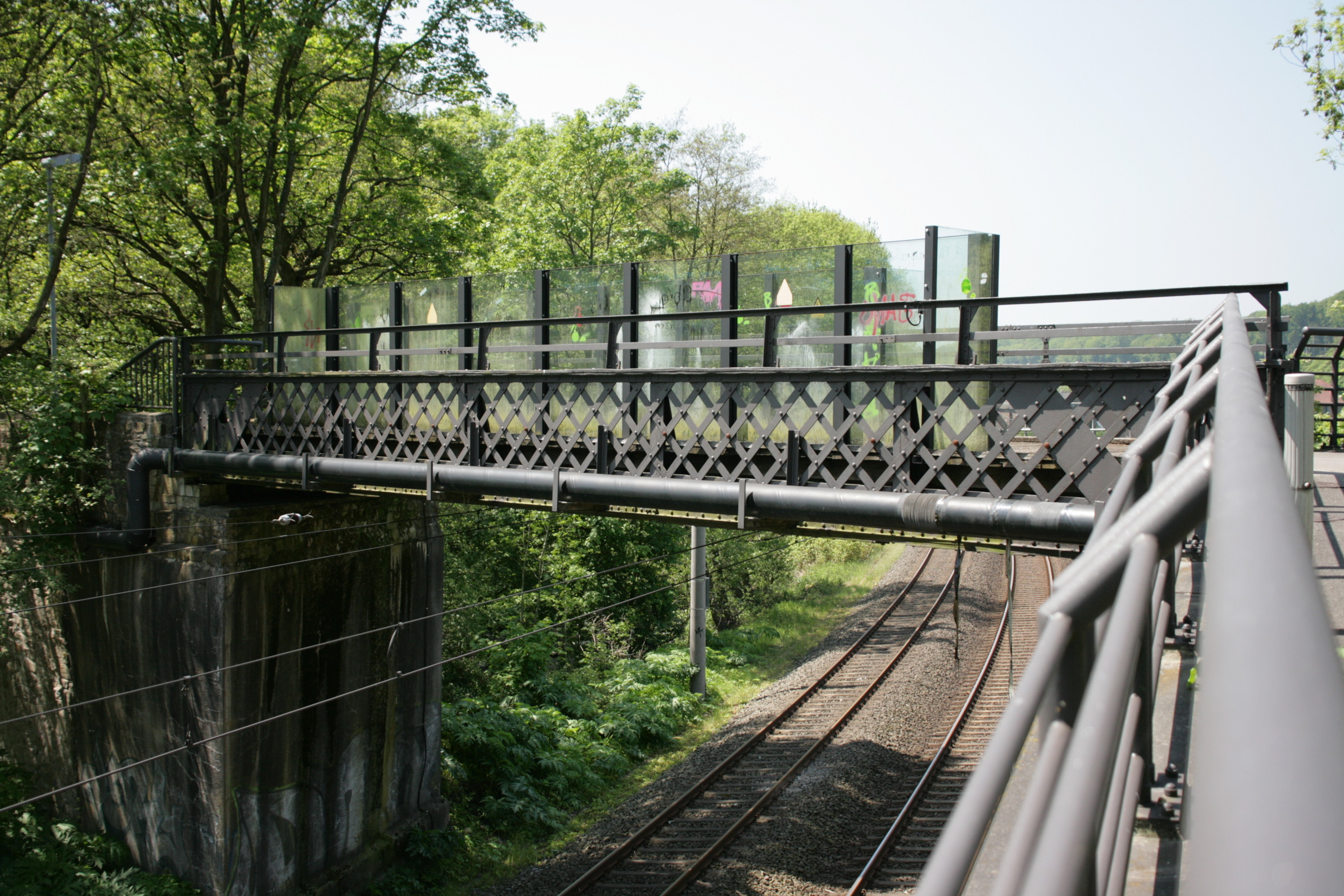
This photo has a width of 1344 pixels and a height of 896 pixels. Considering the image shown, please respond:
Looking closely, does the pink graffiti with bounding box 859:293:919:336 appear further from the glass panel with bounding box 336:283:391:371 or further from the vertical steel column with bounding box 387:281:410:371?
the glass panel with bounding box 336:283:391:371

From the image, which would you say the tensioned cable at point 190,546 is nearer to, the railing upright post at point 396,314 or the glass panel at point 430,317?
the glass panel at point 430,317

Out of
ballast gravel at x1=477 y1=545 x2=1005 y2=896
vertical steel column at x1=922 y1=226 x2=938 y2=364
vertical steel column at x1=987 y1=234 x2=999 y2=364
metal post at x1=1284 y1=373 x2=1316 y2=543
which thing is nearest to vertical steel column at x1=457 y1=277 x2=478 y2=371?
vertical steel column at x1=922 y1=226 x2=938 y2=364

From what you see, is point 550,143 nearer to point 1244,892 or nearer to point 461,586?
point 461,586

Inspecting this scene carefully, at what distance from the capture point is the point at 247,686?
496 inches

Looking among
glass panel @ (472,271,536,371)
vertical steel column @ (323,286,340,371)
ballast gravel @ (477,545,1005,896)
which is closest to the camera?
ballast gravel @ (477,545,1005,896)

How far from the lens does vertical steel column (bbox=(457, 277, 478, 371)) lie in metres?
12.9

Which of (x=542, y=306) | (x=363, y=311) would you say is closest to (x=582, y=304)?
(x=542, y=306)

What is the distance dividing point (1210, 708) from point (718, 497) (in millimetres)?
7857

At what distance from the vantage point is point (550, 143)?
28.3 m

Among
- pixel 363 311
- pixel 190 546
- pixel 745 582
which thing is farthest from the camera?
pixel 745 582

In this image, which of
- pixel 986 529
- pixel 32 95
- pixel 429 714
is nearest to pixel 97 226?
pixel 32 95

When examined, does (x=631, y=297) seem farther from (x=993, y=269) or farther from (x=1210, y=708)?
(x=1210, y=708)

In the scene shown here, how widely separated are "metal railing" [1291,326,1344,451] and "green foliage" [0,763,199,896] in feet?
53.9

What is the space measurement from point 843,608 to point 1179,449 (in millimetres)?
26440
